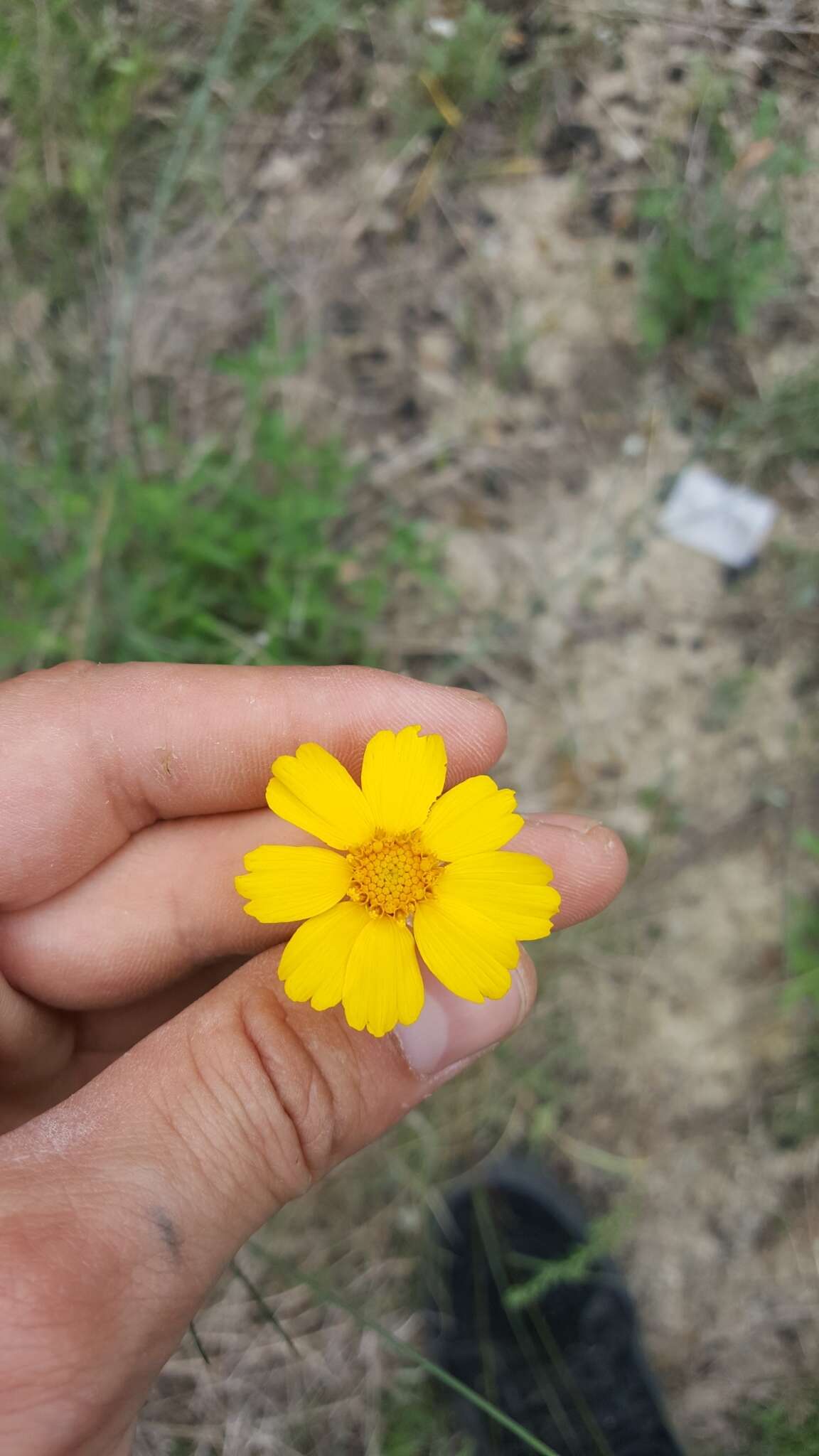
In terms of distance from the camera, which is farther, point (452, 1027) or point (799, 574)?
point (799, 574)

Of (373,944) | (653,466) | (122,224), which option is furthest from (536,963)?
(122,224)

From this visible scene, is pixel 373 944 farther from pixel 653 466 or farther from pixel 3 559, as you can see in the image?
pixel 653 466

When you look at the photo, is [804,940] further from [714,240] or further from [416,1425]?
[714,240]

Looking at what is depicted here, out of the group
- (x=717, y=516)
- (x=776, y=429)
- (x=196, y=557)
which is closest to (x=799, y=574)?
(x=717, y=516)

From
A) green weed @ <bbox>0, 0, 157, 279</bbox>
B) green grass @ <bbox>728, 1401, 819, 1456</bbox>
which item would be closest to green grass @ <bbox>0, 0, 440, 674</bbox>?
green weed @ <bbox>0, 0, 157, 279</bbox>

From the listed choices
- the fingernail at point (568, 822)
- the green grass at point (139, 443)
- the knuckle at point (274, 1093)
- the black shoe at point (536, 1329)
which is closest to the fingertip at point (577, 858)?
the fingernail at point (568, 822)

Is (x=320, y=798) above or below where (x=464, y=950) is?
above
